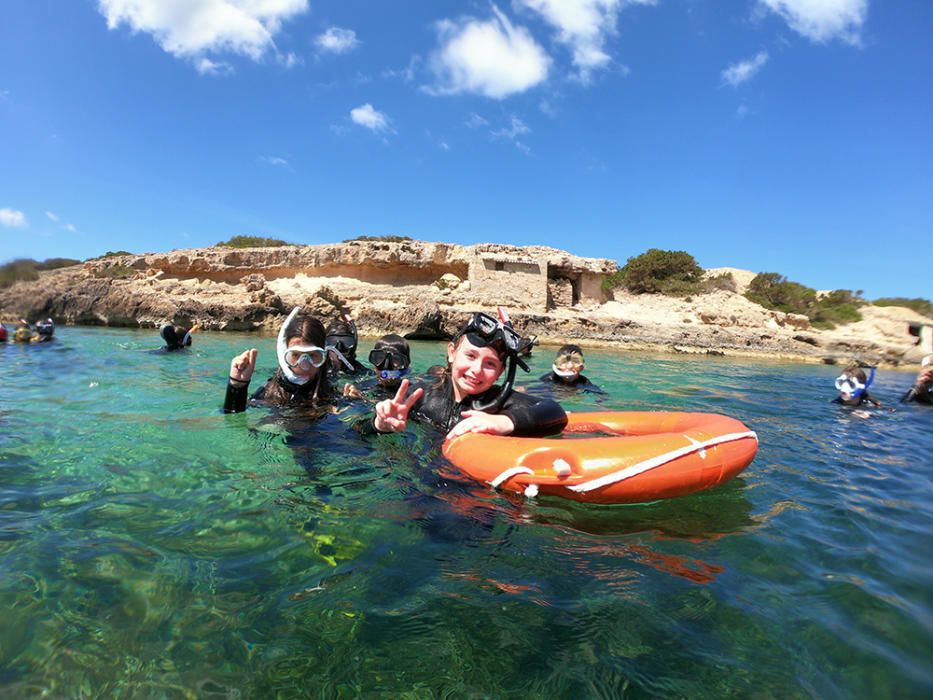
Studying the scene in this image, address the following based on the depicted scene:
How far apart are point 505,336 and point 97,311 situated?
21835 millimetres

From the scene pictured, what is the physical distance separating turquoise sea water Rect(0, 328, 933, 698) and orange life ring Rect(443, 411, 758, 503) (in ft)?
0.53

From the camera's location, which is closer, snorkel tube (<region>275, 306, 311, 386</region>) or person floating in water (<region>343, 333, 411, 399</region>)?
snorkel tube (<region>275, 306, 311, 386</region>)

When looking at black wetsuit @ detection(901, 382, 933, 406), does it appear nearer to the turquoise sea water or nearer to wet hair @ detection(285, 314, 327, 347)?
the turquoise sea water

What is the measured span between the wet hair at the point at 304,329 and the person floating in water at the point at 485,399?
38.1 inches

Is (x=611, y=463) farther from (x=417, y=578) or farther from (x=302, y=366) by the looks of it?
(x=302, y=366)

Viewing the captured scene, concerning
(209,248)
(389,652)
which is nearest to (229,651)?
(389,652)

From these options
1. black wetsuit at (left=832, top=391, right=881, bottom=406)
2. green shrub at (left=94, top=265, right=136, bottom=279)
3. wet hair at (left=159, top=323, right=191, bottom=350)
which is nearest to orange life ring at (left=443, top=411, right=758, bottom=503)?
black wetsuit at (left=832, top=391, right=881, bottom=406)

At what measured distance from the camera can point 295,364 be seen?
13.0ft

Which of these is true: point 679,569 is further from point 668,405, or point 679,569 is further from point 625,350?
point 625,350

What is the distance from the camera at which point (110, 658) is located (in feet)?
4.99

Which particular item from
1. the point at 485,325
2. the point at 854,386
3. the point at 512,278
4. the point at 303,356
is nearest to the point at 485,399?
the point at 485,325

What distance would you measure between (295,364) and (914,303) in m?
40.7

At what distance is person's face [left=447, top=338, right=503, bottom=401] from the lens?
340 cm

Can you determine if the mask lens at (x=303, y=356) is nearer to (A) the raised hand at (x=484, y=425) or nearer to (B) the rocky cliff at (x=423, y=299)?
(A) the raised hand at (x=484, y=425)
